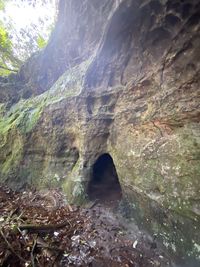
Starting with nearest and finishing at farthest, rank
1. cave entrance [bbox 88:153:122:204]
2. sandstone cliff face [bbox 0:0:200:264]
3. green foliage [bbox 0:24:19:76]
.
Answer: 1. sandstone cliff face [bbox 0:0:200:264]
2. cave entrance [bbox 88:153:122:204]
3. green foliage [bbox 0:24:19:76]

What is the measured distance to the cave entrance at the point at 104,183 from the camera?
16.8ft


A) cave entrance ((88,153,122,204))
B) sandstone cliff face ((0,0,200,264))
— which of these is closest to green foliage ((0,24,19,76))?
sandstone cliff face ((0,0,200,264))

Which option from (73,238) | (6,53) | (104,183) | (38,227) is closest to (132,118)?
(104,183)

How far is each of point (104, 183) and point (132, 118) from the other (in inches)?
90.5

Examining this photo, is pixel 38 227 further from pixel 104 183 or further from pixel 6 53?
pixel 6 53

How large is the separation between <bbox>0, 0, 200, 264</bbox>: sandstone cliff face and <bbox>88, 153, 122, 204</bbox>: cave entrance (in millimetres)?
295

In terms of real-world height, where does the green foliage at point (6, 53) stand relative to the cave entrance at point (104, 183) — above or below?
above

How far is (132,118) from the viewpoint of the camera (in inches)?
167

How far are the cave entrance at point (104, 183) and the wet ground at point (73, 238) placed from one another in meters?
0.13

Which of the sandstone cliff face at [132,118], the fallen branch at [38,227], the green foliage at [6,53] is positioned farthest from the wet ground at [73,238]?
the green foliage at [6,53]

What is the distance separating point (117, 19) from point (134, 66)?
38.6 inches

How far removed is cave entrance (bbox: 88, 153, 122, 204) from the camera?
511cm

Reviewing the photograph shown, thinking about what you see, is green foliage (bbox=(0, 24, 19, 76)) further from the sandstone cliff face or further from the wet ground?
the wet ground

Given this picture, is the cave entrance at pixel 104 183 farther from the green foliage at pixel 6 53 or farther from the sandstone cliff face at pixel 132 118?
the green foliage at pixel 6 53
